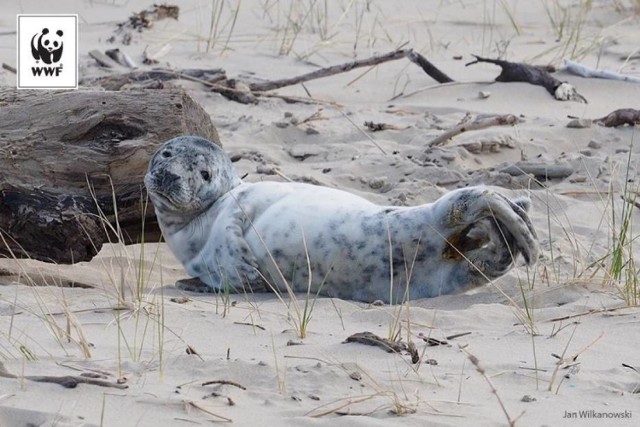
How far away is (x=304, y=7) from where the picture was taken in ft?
35.9

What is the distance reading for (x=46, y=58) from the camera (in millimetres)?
7379

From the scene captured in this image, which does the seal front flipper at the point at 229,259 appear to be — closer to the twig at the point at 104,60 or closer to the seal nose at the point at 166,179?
the seal nose at the point at 166,179

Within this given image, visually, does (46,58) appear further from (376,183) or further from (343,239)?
(343,239)

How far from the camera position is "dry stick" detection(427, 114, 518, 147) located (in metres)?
7.42

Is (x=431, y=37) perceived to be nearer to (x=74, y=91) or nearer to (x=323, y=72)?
(x=323, y=72)

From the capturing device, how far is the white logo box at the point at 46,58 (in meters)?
7.08

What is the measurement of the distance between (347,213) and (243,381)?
1.53 m

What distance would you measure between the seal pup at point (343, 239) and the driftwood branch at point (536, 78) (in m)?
3.73

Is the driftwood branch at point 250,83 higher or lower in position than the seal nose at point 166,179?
lower

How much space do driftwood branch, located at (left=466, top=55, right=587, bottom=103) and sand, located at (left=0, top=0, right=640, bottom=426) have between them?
0.08 metres

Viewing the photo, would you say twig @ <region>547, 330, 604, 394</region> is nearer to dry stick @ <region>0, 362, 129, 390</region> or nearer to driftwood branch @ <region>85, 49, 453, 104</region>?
dry stick @ <region>0, 362, 129, 390</region>

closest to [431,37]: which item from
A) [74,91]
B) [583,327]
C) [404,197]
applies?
[404,197]

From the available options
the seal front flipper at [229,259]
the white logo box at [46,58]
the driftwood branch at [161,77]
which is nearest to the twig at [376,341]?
the seal front flipper at [229,259]

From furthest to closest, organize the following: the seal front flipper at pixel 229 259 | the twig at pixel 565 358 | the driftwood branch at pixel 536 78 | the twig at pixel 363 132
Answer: the driftwood branch at pixel 536 78
the twig at pixel 363 132
the seal front flipper at pixel 229 259
the twig at pixel 565 358
